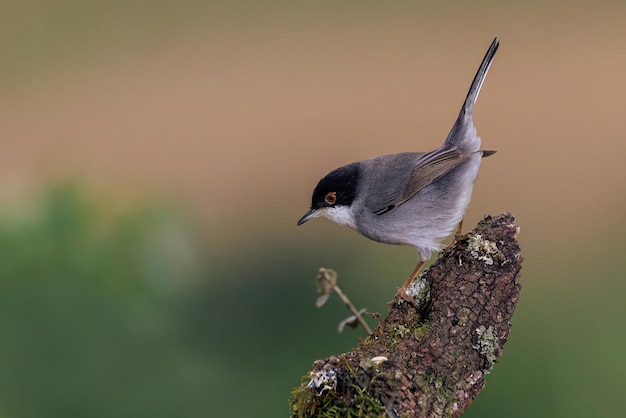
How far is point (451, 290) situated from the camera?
2.40m

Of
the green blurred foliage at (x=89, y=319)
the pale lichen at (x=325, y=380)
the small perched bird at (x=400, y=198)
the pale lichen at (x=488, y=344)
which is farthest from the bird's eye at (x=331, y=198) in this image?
the green blurred foliage at (x=89, y=319)

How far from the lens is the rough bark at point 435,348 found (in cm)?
208

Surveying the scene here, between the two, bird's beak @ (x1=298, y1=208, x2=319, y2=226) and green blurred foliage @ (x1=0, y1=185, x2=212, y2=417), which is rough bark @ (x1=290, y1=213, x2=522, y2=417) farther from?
green blurred foliage @ (x1=0, y1=185, x2=212, y2=417)

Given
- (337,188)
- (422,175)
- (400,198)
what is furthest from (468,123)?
(337,188)

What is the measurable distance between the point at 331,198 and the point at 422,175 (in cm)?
41

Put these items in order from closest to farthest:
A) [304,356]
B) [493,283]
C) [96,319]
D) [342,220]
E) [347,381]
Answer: [347,381]
[493,283]
[342,220]
[96,319]
[304,356]

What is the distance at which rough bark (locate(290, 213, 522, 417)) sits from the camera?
2080 millimetres

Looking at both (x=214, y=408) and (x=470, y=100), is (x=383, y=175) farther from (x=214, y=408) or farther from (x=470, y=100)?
(x=214, y=408)

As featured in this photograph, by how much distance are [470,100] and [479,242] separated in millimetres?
1124

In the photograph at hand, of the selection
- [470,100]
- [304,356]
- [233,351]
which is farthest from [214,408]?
[470,100]

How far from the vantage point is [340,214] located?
3.26 m

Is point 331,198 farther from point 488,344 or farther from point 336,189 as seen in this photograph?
point 488,344

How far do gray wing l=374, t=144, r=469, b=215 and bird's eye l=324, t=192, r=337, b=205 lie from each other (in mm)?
191

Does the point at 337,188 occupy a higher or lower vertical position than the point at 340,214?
higher
